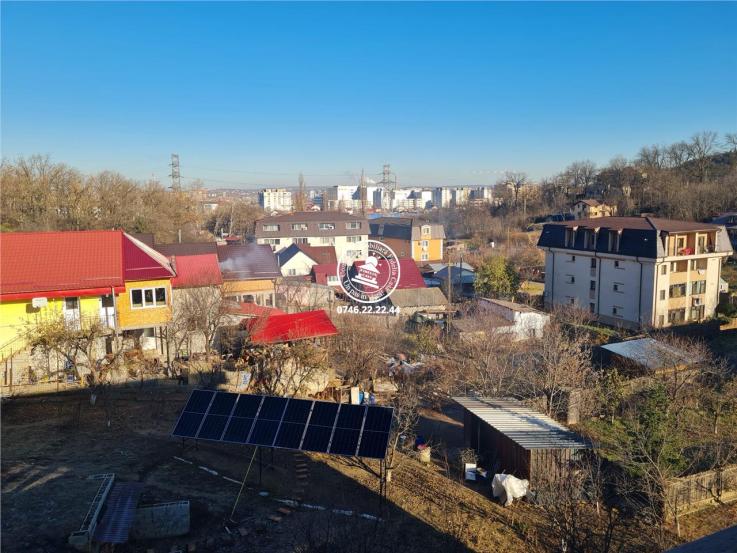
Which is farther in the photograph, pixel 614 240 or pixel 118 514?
pixel 614 240

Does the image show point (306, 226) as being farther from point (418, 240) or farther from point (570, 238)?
point (570, 238)

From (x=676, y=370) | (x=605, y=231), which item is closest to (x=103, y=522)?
(x=676, y=370)

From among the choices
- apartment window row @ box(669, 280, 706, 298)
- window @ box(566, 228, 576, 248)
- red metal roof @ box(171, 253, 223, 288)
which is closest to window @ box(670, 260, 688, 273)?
apartment window row @ box(669, 280, 706, 298)

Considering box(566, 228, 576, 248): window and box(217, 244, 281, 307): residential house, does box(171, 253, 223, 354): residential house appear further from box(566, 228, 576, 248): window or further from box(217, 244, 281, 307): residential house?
box(566, 228, 576, 248): window

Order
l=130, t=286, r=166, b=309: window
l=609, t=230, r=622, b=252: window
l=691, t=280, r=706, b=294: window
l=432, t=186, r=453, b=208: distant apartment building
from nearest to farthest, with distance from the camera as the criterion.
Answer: l=130, t=286, r=166, b=309: window
l=691, t=280, r=706, b=294: window
l=609, t=230, r=622, b=252: window
l=432, t=186, r=453, b=208: distant apartment building

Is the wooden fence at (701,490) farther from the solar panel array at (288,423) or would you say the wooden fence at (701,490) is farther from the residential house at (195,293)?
the residential house at (195,293)
